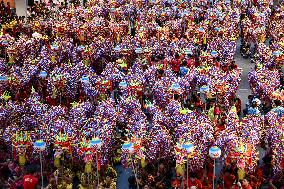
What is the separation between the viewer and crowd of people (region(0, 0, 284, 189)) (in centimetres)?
1114

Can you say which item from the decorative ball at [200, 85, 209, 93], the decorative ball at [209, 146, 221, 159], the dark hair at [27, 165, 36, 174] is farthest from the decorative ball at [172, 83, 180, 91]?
the dark hair at [27, 165, 36, 174]

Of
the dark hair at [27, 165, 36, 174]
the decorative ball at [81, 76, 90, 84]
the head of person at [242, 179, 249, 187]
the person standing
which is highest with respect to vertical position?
the decorative ball at [81, 76, 90, 84]

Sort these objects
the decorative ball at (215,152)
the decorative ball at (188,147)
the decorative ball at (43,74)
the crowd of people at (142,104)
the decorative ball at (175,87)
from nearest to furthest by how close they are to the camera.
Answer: the decorative ball at (215,152)
the decorative ball at (188,147)
the crowd of people at (142,104)
the decorative ball at (175,87)
the decorative ball at (43,74)

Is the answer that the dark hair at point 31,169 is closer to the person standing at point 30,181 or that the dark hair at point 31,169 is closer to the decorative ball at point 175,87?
the person standing at point 30,181

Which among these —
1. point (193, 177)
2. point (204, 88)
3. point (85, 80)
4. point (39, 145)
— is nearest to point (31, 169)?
point (39, 145)

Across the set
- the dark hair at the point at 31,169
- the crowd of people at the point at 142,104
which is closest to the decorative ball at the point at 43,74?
the crowd of people at the point at 142,104

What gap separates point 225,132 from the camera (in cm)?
1114

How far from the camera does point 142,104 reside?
49.6 feet

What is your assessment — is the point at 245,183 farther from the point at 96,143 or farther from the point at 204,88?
the point at 204,88

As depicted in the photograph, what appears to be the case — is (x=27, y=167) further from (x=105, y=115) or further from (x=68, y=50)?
(x=68, y=50)

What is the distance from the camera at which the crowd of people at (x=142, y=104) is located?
11141 mm

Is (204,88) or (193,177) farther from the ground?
(204,88)

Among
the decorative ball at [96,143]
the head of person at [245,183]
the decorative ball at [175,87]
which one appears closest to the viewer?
the head of person at [245,183]

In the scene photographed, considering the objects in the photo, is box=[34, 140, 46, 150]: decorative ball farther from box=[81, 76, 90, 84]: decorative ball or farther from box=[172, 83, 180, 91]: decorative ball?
box=[172, 83, 180, 91]: decorative ball
